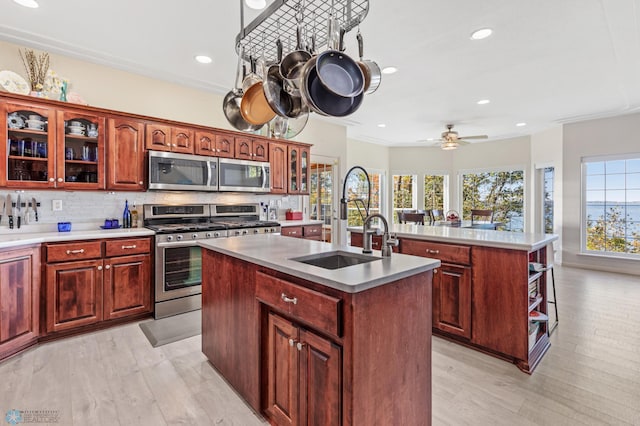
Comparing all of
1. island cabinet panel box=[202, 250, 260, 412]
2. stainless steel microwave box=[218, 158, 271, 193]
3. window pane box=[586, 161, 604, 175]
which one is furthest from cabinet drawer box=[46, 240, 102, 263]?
window pane box=[586, 161, 604, 175]

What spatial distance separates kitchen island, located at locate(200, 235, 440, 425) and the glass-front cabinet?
2.24 meters

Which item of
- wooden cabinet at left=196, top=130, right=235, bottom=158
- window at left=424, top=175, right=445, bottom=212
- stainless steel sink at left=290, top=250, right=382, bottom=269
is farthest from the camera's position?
window at left=424, top=175, right=445, bottom=212

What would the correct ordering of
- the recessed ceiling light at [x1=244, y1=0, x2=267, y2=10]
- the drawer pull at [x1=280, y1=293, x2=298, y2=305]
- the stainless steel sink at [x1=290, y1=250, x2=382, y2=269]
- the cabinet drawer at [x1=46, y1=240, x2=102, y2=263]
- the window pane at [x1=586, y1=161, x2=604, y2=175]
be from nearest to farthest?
the drawer pull at [x1=280, y1=293, x2=298, y2=305], the stainless steel sink at [x1=290, y1=250, x2=382, y2=269], the recessed ceiling light at [x1=244, y1=0, x2=267, y2=10], the cabinet drawer at [x1=46, y1=240, x2=102, y2=263], the window pane at [x1=586, y1=161, x2=604, y2=175]

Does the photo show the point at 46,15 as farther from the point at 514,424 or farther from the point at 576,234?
the point at 576,234

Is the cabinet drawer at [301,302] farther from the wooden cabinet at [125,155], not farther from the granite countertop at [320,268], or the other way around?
the wooden cabinet at [125,155]

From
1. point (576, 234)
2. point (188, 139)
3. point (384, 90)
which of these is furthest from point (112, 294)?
point (576, 234)

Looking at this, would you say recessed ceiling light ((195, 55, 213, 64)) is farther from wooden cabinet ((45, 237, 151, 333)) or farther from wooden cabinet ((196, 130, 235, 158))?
wooden cabinet ((45, 237, 151, 333))

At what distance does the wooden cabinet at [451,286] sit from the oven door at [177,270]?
7.78 feet

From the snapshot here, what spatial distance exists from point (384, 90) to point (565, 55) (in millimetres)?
1970

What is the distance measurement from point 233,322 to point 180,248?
5.60ft

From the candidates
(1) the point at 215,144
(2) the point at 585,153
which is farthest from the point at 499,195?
(1) the point at 215,144

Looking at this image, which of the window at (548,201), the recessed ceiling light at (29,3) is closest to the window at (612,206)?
the window at (548,201)

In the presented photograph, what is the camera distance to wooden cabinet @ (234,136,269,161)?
4.21m

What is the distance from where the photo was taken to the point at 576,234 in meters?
5.65
